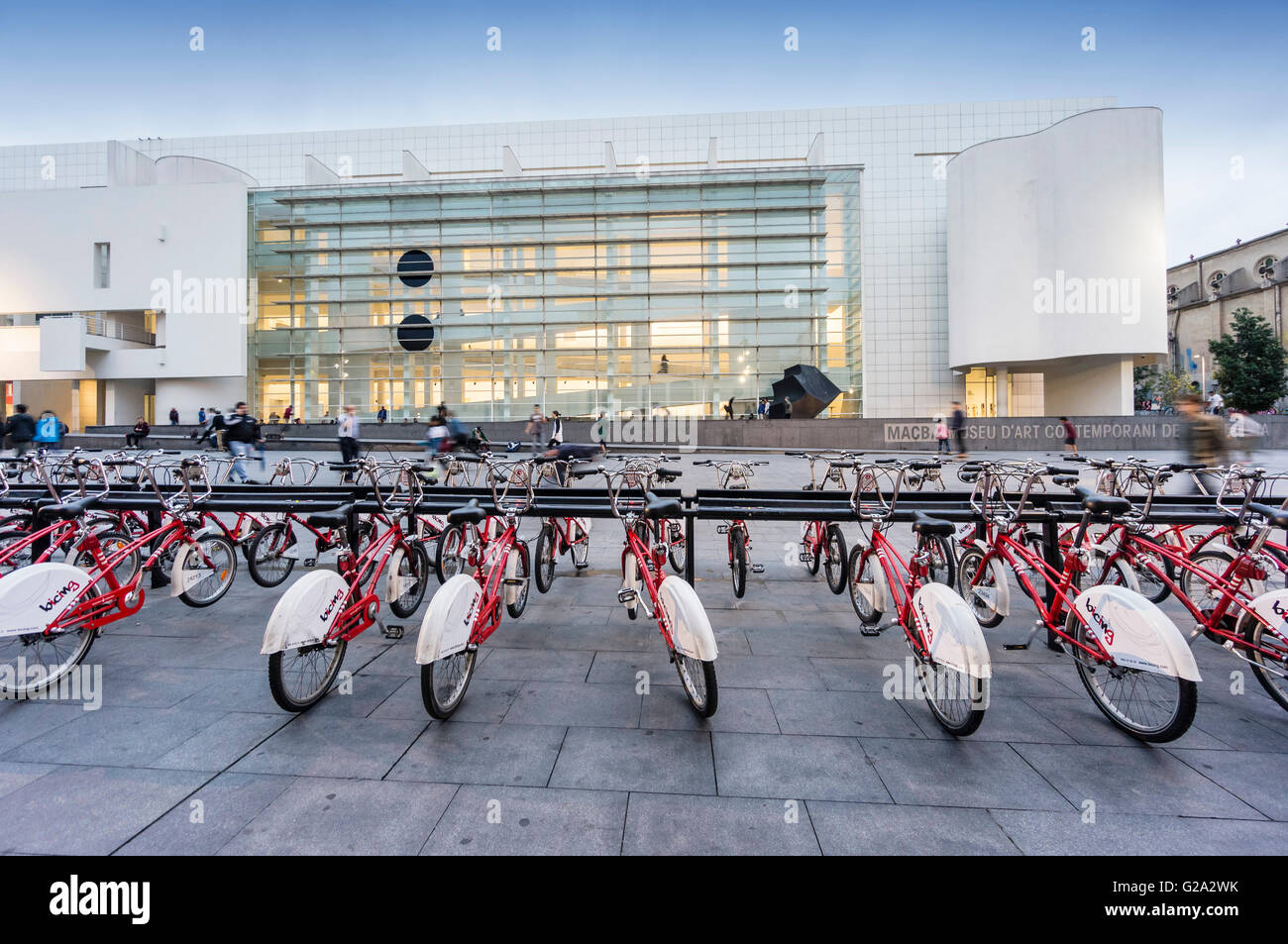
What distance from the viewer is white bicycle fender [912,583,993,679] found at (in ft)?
9.80

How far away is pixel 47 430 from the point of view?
1816 centimetres

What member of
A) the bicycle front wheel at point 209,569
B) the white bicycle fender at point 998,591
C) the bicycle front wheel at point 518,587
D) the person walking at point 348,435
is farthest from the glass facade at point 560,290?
the white bicycle fender at point 998,591

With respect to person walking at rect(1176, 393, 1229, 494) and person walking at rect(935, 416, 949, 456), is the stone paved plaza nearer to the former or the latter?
person walking at rect(1176, 393, 1229, 494)

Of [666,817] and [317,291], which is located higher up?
[317,291]

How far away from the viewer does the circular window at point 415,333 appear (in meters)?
35.8

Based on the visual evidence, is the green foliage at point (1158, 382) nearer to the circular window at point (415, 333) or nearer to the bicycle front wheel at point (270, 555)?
the circular window at point (415, 333)

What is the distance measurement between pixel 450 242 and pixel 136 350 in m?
20.1

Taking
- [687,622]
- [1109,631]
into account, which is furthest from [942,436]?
[687,622]

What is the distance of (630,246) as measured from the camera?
35.3 metres

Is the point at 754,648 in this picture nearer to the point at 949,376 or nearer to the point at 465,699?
the point at 465,699

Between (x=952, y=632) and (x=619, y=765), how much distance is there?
187 cm

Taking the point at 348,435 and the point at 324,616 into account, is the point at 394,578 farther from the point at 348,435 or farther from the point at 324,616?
the point at 348,435

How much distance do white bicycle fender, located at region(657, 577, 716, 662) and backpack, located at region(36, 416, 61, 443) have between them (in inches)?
928
